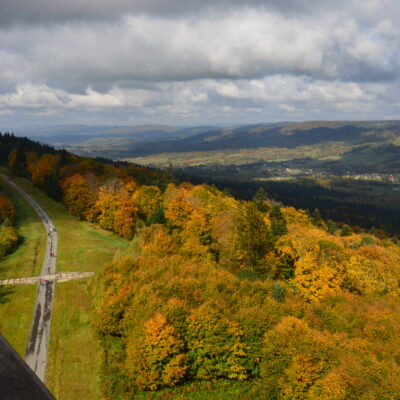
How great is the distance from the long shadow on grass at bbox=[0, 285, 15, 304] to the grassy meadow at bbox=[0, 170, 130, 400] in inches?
12.4

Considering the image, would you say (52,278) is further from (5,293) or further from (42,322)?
(42,322)

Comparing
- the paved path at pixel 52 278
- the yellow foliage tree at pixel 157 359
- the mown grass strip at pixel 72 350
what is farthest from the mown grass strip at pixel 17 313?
the yellow foliage tree at pixel 157 359

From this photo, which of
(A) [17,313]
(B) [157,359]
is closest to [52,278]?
(A) [17,313]

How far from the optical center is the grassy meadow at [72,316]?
37.1m

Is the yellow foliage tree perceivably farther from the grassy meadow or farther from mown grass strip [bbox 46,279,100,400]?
the grassy meadow

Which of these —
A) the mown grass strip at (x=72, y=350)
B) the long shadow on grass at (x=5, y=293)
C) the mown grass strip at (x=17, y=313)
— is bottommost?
the mown grass strip at (x=72, y=350)

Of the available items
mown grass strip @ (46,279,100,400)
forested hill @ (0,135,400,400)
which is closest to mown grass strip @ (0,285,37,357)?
mown grass strip @ (46,279,100,400)

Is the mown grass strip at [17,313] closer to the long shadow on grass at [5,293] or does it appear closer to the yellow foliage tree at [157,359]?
the long shadow on grass at [5,293]

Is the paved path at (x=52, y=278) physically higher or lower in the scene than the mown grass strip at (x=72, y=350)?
higher

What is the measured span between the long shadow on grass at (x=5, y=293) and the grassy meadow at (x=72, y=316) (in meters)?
0.32

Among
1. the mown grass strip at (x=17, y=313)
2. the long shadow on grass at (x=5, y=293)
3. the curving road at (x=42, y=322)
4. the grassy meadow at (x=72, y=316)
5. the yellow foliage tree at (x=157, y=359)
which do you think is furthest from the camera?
the long shadow on grass at (x=5, y=293)

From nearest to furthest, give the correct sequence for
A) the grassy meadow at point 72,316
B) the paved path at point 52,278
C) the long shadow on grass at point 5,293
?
the grassy meadow at point 72,316, the long shadow on grass at point 5,293, the paved path at point 52,278

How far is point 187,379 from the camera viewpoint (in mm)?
37250

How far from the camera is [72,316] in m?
49.9
